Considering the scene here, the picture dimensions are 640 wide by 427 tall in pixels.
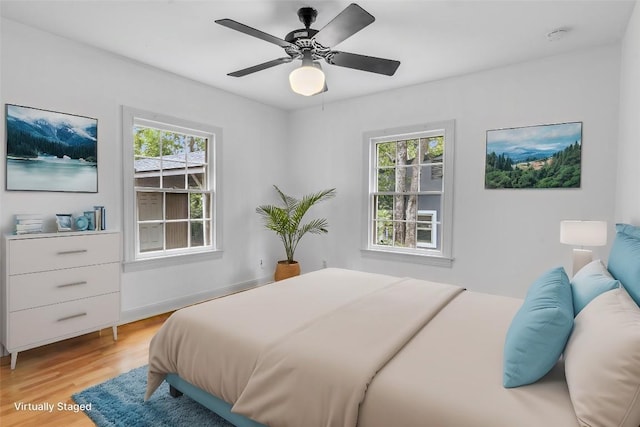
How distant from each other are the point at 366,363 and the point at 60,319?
255cm

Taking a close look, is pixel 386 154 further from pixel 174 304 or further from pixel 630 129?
pixel 174 304

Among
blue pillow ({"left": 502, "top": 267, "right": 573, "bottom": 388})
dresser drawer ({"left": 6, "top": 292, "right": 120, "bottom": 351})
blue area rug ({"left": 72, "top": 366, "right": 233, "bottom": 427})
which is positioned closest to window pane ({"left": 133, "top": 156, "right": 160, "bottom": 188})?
dresser drawer ({"left": 6, "top": 292, "right": 120, "bottom": 351})

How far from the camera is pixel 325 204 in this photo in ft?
15.5

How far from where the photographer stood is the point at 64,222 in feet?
9.02

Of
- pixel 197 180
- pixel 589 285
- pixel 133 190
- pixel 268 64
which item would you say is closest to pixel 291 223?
pixel 197 180

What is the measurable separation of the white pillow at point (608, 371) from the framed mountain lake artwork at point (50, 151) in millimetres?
3568

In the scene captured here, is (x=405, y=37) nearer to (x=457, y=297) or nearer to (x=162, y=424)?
(x=457, y=297)

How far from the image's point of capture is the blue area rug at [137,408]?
5.99 feet

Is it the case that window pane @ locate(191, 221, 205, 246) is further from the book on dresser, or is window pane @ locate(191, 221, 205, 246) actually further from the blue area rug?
the blue area rug

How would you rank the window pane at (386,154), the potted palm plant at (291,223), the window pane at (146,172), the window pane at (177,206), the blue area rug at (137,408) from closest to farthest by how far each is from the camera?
the blue area rug at (137,408)
the window pane at (146,172)
the window pane at (177,206)
the window pane at (386,154)
the potted palm plant at (291,223)

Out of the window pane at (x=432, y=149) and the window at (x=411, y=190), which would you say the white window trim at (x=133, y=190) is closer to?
the window at (x=411, y=190)

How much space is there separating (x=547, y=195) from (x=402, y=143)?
167 cm

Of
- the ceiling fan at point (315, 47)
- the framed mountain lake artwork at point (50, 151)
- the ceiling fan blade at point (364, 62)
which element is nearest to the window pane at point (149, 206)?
the framed mountain lake artwork at point (50, 151)

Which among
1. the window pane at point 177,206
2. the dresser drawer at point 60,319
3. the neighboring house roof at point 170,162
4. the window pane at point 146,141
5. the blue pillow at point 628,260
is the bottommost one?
the dresser drawer at point 60,319
